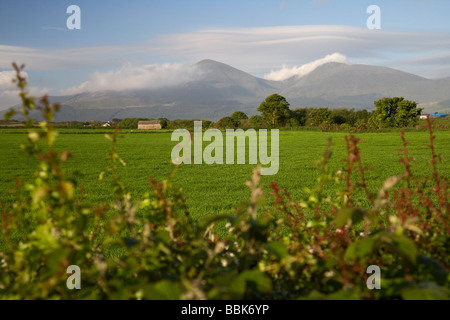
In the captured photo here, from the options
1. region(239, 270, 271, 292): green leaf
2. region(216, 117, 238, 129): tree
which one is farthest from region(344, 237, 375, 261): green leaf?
region(216, 117, 238, 129): tree

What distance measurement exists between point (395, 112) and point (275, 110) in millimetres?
28514

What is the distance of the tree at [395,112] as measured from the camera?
80.4 meters

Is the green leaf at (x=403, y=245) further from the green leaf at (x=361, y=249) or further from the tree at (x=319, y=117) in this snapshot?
the tree at (x=319, y=117)

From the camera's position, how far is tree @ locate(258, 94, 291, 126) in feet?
323

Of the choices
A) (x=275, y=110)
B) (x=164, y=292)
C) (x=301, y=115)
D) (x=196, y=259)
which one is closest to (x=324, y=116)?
(x=275, y=110)

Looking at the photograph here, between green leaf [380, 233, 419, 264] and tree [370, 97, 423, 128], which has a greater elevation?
tree [370, 97, 423, 128]

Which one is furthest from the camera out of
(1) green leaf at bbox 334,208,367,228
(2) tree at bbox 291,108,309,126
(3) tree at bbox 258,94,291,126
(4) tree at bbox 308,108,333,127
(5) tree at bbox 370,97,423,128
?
(2) tree at bbox 291,108,309,126

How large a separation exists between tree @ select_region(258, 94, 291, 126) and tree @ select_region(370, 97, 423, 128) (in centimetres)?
2340

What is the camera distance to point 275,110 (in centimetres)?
9744

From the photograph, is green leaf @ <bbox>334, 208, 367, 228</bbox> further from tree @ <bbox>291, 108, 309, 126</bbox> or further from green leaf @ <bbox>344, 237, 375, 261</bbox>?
tree @ <bbox>291, 108, 309, 126</bbox>

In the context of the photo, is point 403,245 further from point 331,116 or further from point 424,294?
point 331,116

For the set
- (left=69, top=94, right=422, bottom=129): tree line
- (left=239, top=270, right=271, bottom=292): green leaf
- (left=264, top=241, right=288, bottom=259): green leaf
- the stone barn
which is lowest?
(left=239, top=270, right=271, bottom=292): green leaf

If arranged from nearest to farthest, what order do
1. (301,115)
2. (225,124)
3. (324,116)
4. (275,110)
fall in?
(225,124), (324,116), (275,110), (301,115)
